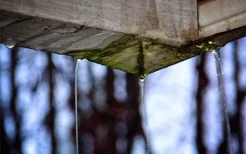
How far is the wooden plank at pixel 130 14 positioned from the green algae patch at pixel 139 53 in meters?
0.04

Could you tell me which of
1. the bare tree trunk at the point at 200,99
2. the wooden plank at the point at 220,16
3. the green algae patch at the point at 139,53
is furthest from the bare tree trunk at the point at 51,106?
the wooden plank at the point at 220,16

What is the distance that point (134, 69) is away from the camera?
5.74 ft

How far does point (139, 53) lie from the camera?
1.57m

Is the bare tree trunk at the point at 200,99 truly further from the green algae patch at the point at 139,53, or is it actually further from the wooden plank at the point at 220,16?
the wooden plank at the point at 220,16

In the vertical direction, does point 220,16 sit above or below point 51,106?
above

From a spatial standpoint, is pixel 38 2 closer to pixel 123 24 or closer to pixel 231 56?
pixel 123 24

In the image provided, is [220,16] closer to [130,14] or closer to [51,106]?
[130,14]

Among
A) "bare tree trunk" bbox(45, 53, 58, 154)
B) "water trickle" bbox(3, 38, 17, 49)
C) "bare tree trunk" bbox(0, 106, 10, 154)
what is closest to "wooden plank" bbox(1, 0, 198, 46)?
"water trickle" bbox(3, 38, 17, 49)

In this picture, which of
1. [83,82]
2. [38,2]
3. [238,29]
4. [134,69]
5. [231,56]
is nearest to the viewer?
[38,2]

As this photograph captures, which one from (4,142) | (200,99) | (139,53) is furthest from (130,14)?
(200,99)

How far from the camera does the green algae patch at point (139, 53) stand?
146 cm

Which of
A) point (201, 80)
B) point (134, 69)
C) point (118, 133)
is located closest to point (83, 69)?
point (118, 133)

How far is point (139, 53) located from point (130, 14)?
0.79 ft

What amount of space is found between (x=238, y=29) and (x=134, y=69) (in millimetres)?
413
